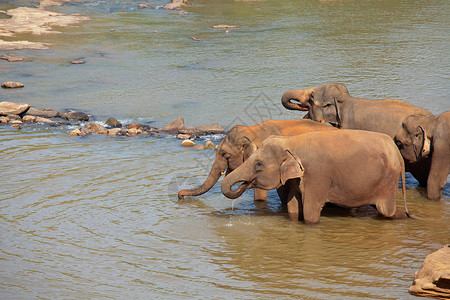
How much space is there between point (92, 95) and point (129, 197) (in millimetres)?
6806

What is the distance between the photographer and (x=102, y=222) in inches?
311

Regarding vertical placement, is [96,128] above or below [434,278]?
below

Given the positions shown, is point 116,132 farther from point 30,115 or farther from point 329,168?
point 329,168

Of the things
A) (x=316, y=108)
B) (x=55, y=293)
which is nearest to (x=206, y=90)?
(x=316, y=108)

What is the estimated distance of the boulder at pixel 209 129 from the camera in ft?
38.2

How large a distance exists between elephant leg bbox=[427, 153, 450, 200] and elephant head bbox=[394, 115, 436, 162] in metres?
0.17

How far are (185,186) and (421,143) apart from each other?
121 inches

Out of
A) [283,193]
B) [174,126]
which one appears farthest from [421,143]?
[174,126]

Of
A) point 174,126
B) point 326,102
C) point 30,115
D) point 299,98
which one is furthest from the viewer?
point 30,115

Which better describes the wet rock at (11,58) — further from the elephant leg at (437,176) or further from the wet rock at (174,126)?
the elephant leg at (437,176)

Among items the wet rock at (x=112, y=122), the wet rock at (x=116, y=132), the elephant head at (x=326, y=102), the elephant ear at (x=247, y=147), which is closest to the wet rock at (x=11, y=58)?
the wet rock at (x=112, y=122)

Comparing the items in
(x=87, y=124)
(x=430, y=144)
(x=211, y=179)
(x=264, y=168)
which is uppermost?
(x=430, y=144)

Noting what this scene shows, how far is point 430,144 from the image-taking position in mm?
8133

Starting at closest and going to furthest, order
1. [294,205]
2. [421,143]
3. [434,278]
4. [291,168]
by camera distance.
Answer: [434,278], [291,168], [294,205], [421,143]
